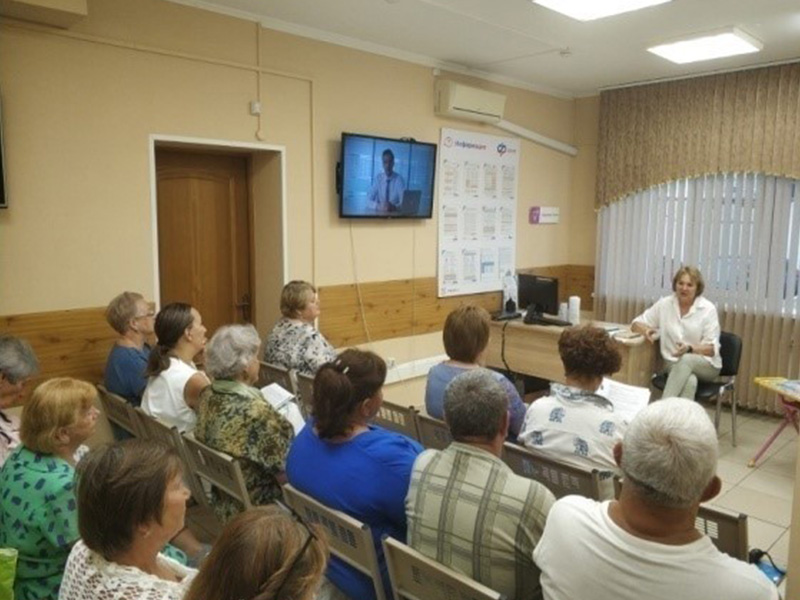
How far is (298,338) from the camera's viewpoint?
11.0 ft

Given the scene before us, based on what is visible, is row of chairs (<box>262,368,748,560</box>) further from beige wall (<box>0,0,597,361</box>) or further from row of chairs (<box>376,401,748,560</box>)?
beige wall (<box>0,0,597,361</box>)

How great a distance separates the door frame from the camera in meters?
3.40

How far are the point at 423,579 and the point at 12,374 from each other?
177 centimetres

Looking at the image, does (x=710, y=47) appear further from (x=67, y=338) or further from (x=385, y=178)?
(x=67, y=338)

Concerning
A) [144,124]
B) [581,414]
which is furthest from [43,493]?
[144,124]

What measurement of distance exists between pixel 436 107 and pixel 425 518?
383cm

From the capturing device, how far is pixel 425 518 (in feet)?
5.16

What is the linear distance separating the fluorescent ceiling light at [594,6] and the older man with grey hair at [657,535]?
2.66m

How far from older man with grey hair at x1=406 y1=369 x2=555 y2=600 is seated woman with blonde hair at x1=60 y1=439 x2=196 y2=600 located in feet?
2.01

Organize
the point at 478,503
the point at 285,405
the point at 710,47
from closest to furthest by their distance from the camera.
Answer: the point at 478,503 → the point at 285,405 → the point at 710,47

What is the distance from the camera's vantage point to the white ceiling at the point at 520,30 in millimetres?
3561

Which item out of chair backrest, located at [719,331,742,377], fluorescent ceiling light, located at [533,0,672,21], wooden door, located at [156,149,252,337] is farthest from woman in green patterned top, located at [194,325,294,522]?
chair backrest, located at [719,331,742,377]

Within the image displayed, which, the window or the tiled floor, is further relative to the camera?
the window

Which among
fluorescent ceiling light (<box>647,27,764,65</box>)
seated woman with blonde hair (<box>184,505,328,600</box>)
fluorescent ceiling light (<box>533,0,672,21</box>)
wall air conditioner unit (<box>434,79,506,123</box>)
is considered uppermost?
fluorescent ceiling light (<box>647,27,764,65</box>)
